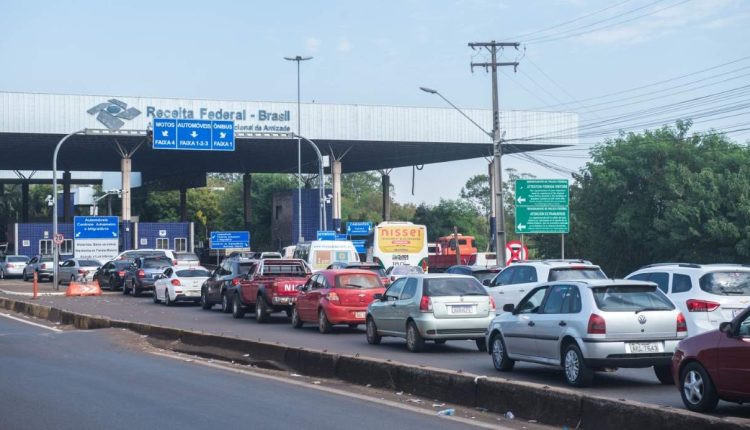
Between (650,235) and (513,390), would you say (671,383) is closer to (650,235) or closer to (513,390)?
(513,390)

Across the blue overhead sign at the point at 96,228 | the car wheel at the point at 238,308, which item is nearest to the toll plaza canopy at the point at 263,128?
the blue overhead sign at the point at 96,228

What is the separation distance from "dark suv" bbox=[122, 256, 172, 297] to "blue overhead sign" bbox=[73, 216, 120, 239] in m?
14.0

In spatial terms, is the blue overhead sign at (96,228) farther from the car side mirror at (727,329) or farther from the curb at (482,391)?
the car side mirror at (727,329)

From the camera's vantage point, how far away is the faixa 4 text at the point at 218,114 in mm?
60031

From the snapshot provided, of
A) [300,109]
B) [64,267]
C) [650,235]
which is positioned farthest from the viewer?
[300,109]

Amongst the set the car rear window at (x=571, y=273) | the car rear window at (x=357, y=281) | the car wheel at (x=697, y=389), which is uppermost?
the car rear window at (x=571, y=273)

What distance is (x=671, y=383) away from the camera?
14578mm

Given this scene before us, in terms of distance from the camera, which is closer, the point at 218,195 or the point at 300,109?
the point at 300,109

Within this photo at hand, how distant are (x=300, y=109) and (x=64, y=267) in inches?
655

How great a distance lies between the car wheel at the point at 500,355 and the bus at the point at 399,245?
30.2 meters

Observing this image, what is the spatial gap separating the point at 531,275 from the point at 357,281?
430 centimetres

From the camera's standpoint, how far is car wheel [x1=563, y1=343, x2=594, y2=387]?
1384 centimetres

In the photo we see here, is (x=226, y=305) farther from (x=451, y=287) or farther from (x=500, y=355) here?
(x=500, y=355)

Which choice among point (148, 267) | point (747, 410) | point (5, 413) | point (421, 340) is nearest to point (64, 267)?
point (148, 267)
